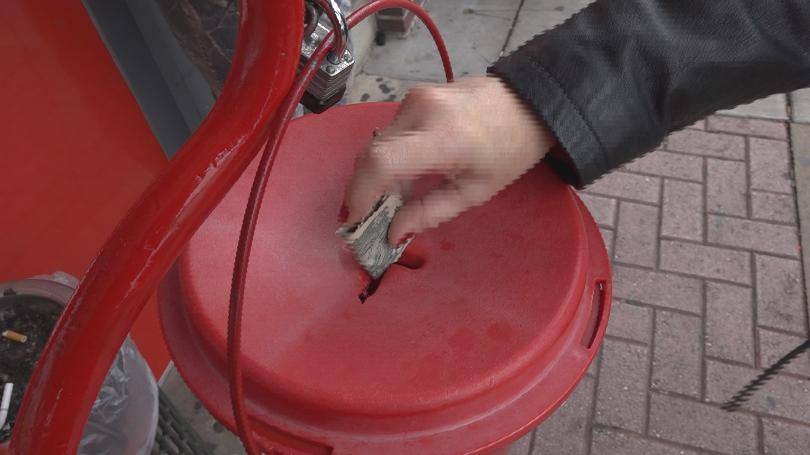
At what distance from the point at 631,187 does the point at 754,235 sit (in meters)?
0.39

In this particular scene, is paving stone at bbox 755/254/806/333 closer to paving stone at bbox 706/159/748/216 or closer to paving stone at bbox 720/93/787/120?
paving stone at bbox 706/159/748/216

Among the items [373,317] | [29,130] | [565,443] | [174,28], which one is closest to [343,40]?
[373,317]

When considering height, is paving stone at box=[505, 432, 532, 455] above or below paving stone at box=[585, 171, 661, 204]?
below

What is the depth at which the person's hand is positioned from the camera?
589 mm

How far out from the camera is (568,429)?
154 centimetres

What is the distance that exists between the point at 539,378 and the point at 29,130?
94 centimetres

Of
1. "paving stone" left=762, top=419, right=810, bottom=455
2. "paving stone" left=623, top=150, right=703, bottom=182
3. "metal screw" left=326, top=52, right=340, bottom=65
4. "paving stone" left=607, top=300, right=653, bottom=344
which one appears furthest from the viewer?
"paving stone" left=623, top=150, right=703, bottom=182

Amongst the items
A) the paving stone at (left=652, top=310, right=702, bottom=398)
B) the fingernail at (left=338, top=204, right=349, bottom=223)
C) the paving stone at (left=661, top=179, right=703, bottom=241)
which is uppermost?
the fingernail at (left=338, top=204, right=349, bottom=223)

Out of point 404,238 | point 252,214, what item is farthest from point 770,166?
point 252,214

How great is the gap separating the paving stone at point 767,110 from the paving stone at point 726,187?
0.27m

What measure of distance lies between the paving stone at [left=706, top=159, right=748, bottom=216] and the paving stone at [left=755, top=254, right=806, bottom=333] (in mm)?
191

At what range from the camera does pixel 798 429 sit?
151 cm

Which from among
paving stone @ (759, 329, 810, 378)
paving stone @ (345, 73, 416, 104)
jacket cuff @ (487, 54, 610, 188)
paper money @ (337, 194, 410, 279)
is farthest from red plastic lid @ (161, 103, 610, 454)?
paving stone @ (345, 73, 416, 104)

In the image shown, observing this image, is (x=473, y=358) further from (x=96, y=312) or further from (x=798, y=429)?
(x=798, y=429)
